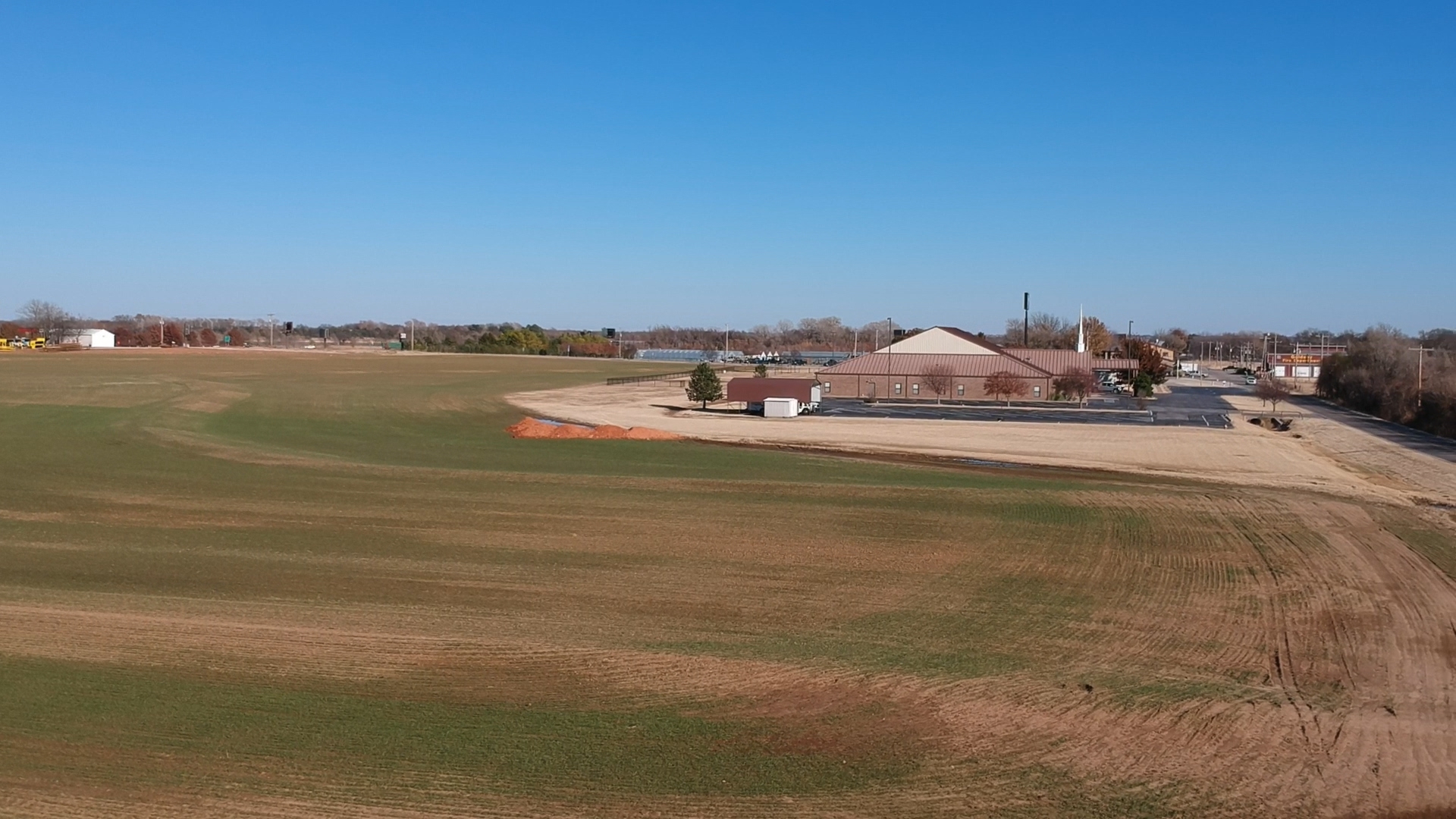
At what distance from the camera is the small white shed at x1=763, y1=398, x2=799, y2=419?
83.6m

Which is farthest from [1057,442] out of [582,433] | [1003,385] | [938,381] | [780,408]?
[938,381]

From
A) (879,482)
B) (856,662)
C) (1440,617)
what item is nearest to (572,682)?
(856,662)

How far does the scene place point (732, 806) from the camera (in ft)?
40.0

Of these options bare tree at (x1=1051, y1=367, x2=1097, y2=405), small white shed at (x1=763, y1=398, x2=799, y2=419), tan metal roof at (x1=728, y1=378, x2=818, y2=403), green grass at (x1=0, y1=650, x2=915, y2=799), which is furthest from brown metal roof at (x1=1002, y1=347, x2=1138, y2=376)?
green grass at (x1=0, y1=650, x2=915, y2=799)

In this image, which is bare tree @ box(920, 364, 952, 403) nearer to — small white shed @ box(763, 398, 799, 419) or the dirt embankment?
the dirt embankment

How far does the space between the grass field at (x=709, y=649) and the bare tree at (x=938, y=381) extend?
68037 mm

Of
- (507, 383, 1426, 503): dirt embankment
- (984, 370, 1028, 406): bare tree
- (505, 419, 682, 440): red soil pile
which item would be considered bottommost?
(507, 383, 1426, 503): dirt embankment

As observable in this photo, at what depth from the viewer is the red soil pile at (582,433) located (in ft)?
208

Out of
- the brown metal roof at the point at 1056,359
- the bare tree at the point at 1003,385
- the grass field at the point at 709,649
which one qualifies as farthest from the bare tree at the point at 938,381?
the grass field at the point at 709,649

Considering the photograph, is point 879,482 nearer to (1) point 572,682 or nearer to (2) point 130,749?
(1) point 572,682

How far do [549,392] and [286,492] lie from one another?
236ft

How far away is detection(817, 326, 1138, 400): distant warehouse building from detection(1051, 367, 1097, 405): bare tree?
1093 mm

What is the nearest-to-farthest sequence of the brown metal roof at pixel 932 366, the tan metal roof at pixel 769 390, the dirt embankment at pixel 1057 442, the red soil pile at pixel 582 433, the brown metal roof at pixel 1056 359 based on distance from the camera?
the dirt embankment at pixel 1057 442 < the red soil pile at pixel 582 433 < the tan metal roof at pixel 769 390 < the brown metal roof at pixel 932 366 < the brown metal roof at pixel 1056 359

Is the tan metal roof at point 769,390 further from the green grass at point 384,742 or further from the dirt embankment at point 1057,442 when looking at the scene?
the green grass at point 384,742
